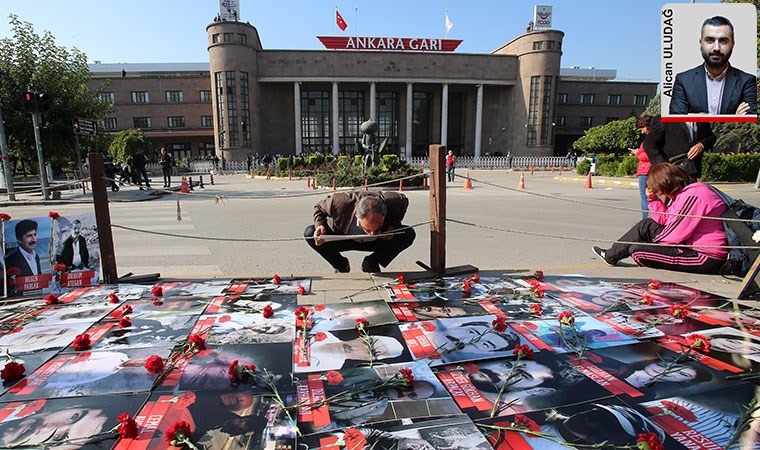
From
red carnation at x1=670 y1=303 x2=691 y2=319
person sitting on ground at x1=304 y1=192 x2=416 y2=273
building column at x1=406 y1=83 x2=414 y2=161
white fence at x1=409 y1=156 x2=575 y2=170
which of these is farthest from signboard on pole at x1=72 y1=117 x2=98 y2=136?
building column at x1=406 y1=83 x2=414 y2=161

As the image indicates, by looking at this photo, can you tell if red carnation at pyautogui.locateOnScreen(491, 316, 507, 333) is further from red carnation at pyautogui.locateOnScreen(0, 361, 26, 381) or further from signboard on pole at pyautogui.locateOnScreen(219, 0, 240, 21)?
signboard on pole at pyautogui.locateOnScreen(219, 0, 240, 21)

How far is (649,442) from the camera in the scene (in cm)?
165

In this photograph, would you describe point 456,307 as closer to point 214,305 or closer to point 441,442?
point 441,442

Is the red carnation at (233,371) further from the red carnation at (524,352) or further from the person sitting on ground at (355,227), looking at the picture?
the person sitting on ground at (355,227)

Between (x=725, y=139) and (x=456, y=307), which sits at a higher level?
(x=725, y=139)

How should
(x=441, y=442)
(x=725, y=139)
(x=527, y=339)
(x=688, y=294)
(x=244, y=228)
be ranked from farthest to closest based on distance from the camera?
(x=725, y=139) < (x=244, y=228) < (x=688, y=294) < (x=527, y=339) < (x=441, y=442)

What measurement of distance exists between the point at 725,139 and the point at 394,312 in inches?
1092

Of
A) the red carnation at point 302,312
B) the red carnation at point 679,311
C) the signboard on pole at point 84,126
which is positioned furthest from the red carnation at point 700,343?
the signboard on pole at point 84,126

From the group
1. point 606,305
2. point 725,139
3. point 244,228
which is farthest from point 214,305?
point 725,139

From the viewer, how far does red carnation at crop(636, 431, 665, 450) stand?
164 cm

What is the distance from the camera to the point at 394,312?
3256mm

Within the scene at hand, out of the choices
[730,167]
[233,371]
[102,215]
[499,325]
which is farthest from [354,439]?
[730,167]

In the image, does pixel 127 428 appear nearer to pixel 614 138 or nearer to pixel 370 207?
pixel 370 207

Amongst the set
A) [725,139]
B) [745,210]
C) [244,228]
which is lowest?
[244,228]
